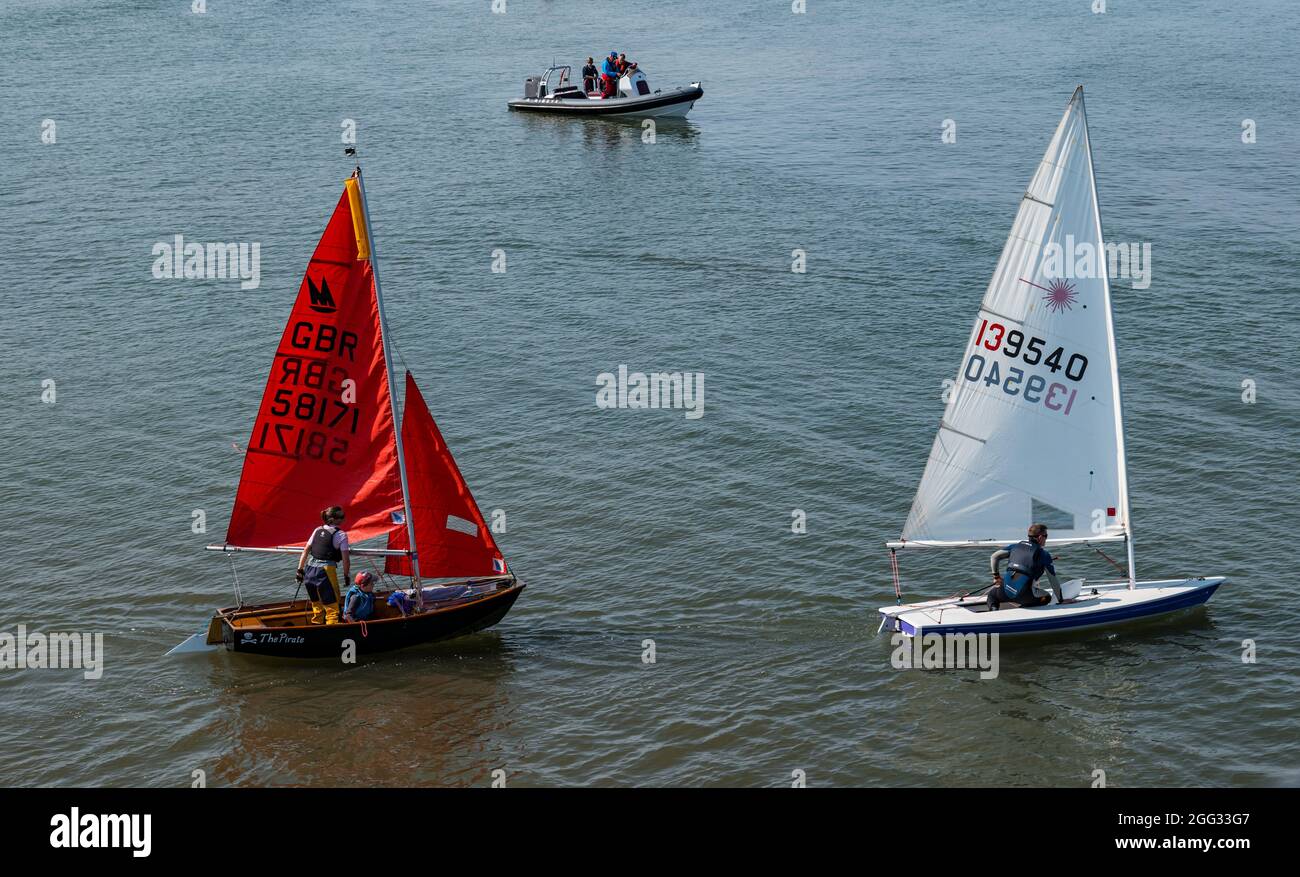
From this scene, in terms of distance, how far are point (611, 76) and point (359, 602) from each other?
5958cm

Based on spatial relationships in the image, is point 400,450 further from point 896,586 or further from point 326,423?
point 896,586

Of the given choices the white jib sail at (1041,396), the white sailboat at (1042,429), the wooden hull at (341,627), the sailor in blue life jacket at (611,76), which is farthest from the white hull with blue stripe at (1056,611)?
the sailor in blue life jacket at (611,76)

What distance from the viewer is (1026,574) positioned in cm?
3030

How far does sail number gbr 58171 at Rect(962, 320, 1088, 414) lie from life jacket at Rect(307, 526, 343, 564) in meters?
14.4

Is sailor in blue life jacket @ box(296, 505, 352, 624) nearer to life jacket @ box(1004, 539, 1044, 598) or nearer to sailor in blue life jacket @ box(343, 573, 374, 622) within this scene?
sailor in blue life jacket @ box(343, 573, 374, 622)

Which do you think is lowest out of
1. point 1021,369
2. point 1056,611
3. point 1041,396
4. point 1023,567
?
point 1056,611

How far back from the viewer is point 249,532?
31.2m

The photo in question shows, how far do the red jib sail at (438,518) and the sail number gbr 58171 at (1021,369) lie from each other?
1152 centimetres

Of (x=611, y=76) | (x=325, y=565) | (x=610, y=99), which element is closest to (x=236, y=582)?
(x=325, y=565)

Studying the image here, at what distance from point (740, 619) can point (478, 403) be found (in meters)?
16.3

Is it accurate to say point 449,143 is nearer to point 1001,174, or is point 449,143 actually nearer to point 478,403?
point 1001,174

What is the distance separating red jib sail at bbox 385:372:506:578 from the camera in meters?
31.0

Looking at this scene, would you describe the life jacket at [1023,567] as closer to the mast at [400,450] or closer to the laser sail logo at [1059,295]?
the laser sail logo at [1059,295]

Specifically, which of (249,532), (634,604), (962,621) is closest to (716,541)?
(634,604)
